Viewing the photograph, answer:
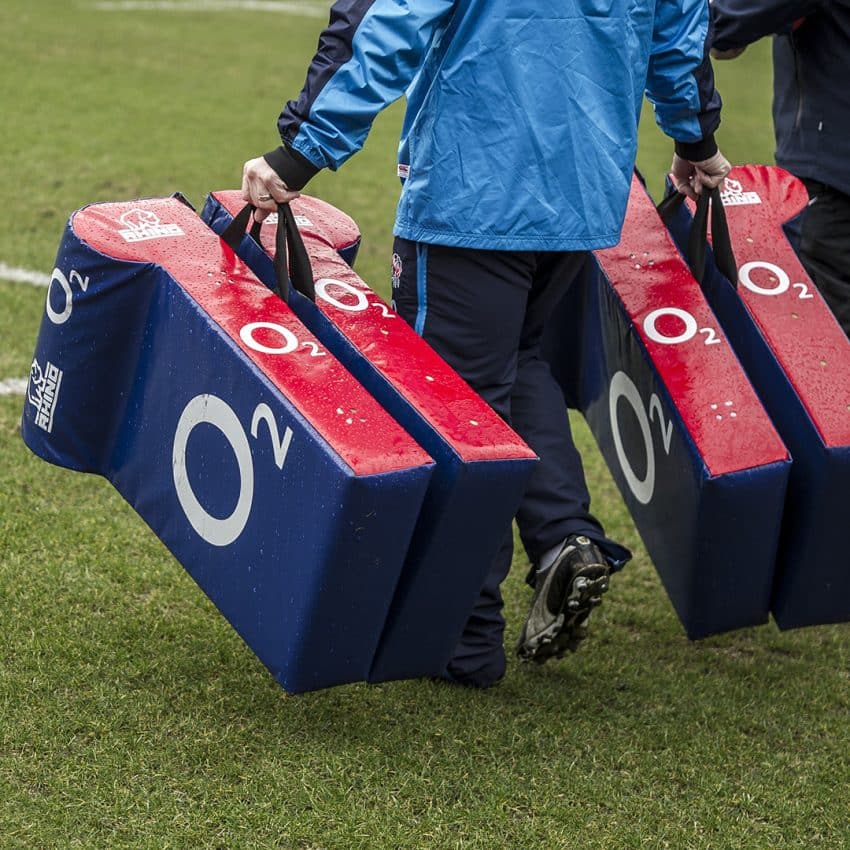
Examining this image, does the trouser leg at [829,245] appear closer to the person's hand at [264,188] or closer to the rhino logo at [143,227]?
the person's hand at [264,188]

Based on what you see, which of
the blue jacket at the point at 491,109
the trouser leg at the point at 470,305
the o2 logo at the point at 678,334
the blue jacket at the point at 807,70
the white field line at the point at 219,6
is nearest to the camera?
the blue jacket at the point at 491,109

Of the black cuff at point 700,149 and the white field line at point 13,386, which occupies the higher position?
the black cuff at point 700,149

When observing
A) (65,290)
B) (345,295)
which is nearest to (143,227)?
(65,290)

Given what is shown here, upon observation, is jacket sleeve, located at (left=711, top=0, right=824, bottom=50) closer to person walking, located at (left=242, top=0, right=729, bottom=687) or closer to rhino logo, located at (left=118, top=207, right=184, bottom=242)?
person walking, located at (left=242, top=0, right=729, bottom=687)

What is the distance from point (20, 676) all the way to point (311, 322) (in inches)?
36.4

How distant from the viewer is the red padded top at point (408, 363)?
2.56 meters

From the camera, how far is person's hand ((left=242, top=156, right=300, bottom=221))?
106 inches

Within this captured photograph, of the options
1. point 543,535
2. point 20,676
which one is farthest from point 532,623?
Result: point 20,676

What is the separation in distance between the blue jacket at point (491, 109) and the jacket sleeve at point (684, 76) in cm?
13

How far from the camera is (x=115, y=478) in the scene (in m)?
2.99

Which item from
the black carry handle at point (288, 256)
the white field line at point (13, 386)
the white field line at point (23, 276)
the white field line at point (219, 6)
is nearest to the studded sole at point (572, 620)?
the black carry handle at point (288, 256)

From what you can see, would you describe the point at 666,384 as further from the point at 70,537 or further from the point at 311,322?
the point at 70,537

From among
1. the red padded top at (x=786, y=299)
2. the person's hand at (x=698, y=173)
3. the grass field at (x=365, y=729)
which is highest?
the person's hand at (x=698, y=173)

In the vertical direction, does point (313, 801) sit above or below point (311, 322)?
below
